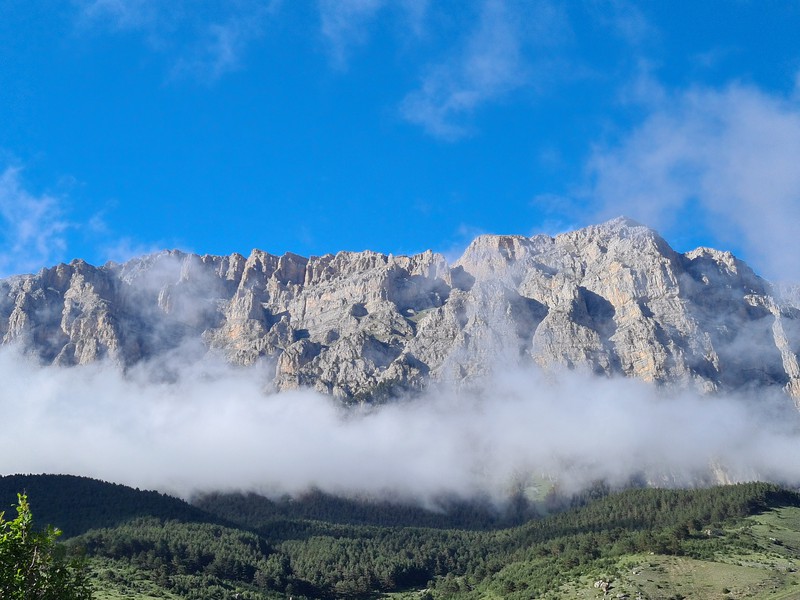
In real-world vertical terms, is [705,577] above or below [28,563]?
below

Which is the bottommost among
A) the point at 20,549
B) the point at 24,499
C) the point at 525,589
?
the point at 525,589

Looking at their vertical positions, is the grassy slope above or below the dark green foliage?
below

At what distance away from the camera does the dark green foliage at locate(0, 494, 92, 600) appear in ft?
155

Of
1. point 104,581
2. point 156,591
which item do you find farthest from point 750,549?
point 104,581

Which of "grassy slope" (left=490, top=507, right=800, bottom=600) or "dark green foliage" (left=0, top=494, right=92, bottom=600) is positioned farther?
"grassy slope" (left=490, top=507, right=800, bottom=600)

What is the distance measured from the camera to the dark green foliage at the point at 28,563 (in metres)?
47.3

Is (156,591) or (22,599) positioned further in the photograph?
(156,591)

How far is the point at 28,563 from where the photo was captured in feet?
159

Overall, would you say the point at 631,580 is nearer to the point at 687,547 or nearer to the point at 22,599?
the point at 687,547

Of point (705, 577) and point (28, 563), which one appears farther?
point (705, 577)

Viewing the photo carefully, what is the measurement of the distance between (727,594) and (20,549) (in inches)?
5874

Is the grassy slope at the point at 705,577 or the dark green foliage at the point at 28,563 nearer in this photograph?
the dark green foliage at the point at 28,563

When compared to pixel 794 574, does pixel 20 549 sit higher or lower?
higher

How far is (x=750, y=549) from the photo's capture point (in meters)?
195
